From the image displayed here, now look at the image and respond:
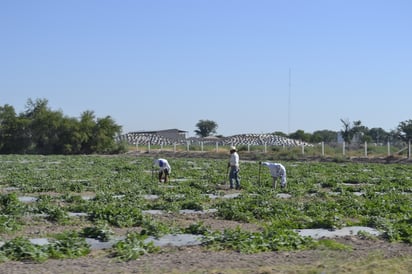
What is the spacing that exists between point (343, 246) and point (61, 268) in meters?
5.10

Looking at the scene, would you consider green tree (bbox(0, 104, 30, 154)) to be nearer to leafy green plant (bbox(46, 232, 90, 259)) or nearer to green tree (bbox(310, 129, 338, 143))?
green tree (bbox(310, 129, 338, 143))

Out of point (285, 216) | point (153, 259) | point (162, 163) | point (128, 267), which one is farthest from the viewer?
point (162, 163)

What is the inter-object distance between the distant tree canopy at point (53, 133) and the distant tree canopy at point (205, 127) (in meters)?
76.1

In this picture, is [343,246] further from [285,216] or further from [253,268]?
[285,216]

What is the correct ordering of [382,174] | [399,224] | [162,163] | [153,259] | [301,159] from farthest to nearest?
1. [301,159]
2. [382,174]
3. [162,163]
4. [399,224]
5. [153,259]

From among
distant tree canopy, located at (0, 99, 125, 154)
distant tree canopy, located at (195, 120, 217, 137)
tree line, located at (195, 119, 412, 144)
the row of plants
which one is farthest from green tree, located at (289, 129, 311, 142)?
the row of plants

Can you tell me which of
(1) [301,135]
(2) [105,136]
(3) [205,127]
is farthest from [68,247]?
(3) [205,127]

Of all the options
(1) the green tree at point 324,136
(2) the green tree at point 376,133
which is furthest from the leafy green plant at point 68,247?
(1) the green tree at point 324,136

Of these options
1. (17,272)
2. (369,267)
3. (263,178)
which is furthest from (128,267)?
(263,178)

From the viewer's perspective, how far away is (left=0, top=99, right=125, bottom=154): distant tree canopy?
3007 inches

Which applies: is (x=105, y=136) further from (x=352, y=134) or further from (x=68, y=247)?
(x=68, y=247)

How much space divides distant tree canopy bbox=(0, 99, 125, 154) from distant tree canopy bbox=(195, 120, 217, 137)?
7612cm

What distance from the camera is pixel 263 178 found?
26609mm

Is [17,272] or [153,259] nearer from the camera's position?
[17,272]
